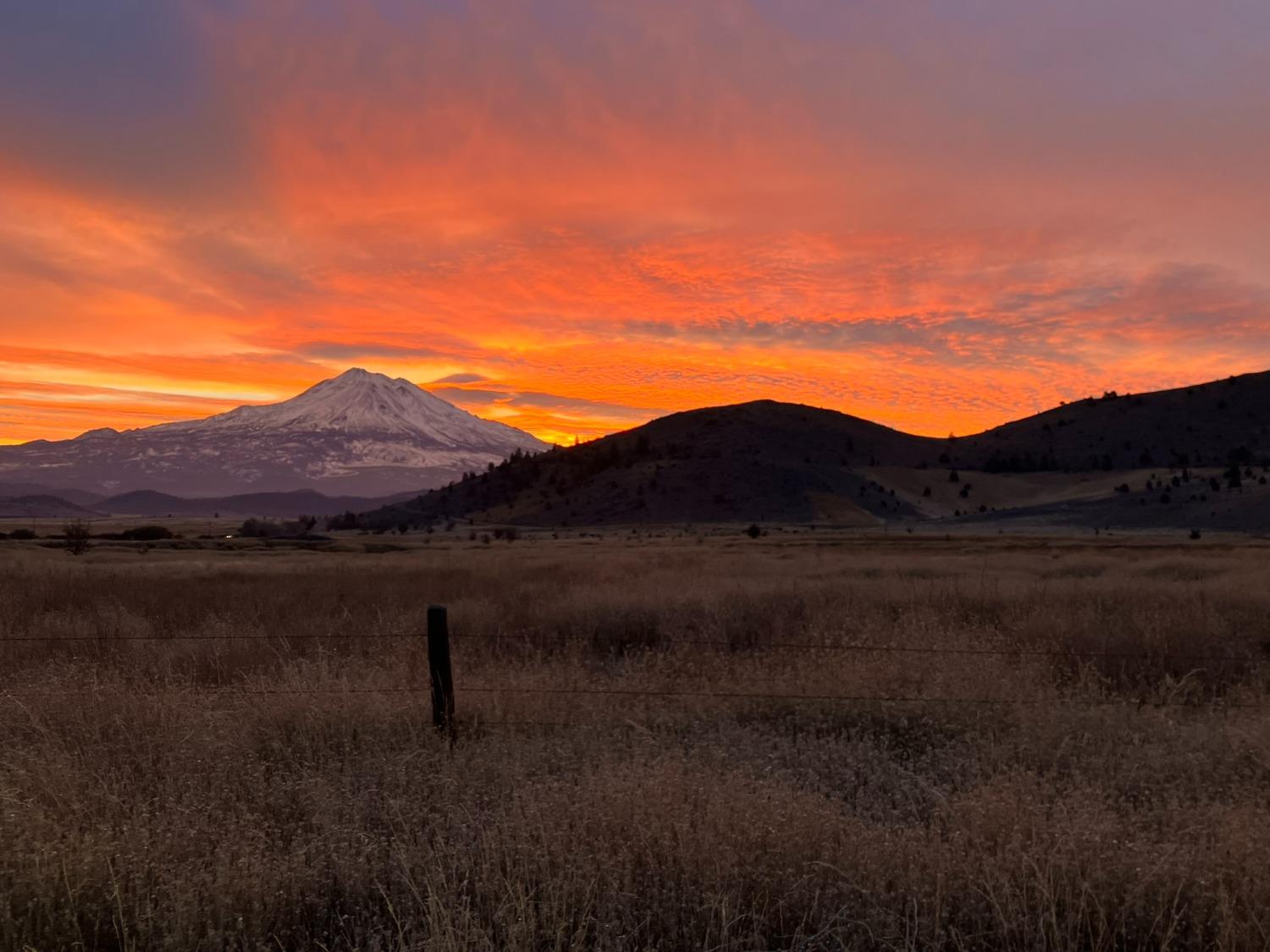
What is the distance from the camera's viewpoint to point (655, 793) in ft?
16.6

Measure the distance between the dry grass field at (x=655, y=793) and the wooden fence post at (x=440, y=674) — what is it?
174 mm

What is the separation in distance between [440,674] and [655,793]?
2613 millimetres

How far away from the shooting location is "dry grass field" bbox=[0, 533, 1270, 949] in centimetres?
422

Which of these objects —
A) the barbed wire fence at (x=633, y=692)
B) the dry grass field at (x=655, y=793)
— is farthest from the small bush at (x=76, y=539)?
the barbed wire fence at (x=633, y=692)

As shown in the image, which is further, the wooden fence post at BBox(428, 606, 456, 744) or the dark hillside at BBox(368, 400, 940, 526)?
the dark hillside at BBox(368, 400, 940, 526)

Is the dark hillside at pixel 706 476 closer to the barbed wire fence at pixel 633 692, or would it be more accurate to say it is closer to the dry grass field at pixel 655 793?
the barbed wire fence at pixel 633 692

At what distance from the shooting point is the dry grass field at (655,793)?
13.9ft

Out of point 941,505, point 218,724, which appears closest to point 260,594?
point 218,724

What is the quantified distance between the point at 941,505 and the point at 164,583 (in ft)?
341

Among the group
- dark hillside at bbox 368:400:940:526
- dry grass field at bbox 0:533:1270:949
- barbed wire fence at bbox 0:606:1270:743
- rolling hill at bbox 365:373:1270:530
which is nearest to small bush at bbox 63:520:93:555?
dry grass field at bbox 0:533:1270:949

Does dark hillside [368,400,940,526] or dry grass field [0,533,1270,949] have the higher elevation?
dark hillside [368,400,940,526]

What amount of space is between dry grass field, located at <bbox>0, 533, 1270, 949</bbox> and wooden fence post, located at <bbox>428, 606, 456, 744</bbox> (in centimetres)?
17

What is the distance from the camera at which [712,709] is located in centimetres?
821

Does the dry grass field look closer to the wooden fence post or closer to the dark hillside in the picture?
the wooden fence post
